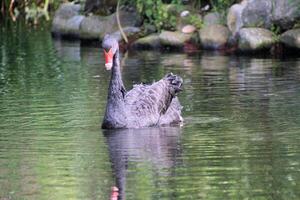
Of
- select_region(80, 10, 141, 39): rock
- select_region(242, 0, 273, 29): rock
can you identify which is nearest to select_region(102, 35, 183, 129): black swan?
select_region(242, 0, 273, 29): rock

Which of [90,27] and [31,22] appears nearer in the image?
[90,27]

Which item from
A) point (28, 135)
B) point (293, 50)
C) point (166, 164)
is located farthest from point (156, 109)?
point (293, 50)

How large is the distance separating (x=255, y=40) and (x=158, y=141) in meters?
13.8

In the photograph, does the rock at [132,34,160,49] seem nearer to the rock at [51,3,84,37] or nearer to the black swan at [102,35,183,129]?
the rock at [51,3,84,37]

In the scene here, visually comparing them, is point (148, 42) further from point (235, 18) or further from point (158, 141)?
point (158, 141)

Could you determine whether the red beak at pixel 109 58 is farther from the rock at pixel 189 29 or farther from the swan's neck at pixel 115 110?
the rock at pixel 189 29

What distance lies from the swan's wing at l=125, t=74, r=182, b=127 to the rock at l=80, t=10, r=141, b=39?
16363mm

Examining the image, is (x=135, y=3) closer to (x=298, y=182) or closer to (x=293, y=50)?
(x=293, y=50)

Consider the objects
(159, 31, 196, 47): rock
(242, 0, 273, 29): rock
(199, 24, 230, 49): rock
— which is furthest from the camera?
(159, 31, 196, 47): rock

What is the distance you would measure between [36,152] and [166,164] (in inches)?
70.1

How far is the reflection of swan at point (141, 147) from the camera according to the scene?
10930 millimetres

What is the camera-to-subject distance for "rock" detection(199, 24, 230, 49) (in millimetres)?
27656

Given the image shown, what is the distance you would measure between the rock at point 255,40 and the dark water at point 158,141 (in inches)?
135

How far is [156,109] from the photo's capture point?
14.0m
